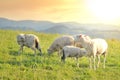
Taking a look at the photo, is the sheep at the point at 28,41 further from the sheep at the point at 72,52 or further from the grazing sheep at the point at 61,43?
the sheep at the point at 72,52

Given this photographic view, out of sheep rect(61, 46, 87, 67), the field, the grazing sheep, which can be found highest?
the grazing sheep

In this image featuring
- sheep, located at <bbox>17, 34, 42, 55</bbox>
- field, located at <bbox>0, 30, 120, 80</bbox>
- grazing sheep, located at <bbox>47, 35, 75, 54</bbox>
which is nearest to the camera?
field, located at <bbox>0, 30, 120, 80</bbox>

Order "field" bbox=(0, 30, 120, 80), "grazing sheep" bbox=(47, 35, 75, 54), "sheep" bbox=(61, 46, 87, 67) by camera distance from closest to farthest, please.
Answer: "field" bbox=(0, 30, 120, 80) < "sheep" bbox=(61, 46, 87, 67) < "grazing sheep" bbox=(47, 35, 75, 54)

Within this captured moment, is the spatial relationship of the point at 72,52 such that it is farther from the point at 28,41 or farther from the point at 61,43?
the point at 28,41

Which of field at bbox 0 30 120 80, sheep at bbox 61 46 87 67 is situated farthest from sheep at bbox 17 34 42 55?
sheep at bbox 61 46 87 67

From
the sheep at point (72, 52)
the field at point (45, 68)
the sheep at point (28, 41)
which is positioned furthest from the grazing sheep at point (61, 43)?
the sheep at point (72, 52)

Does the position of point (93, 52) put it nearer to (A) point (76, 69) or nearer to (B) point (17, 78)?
(A) point (76, 69)

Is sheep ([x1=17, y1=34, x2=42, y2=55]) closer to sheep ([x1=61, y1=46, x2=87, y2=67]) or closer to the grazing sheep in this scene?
the grazing sheep

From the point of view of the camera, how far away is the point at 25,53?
85.3 ft

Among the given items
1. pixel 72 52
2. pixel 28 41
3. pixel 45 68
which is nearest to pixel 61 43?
pixel 28 41

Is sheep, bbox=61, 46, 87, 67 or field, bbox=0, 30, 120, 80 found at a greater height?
sheep, bbox=61, 46, 87, 67

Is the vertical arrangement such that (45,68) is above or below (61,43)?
below

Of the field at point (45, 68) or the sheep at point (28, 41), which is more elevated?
the sheep at point (28, 41)

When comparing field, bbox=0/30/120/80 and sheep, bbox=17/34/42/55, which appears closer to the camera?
field, bbox=0/30/120/80
